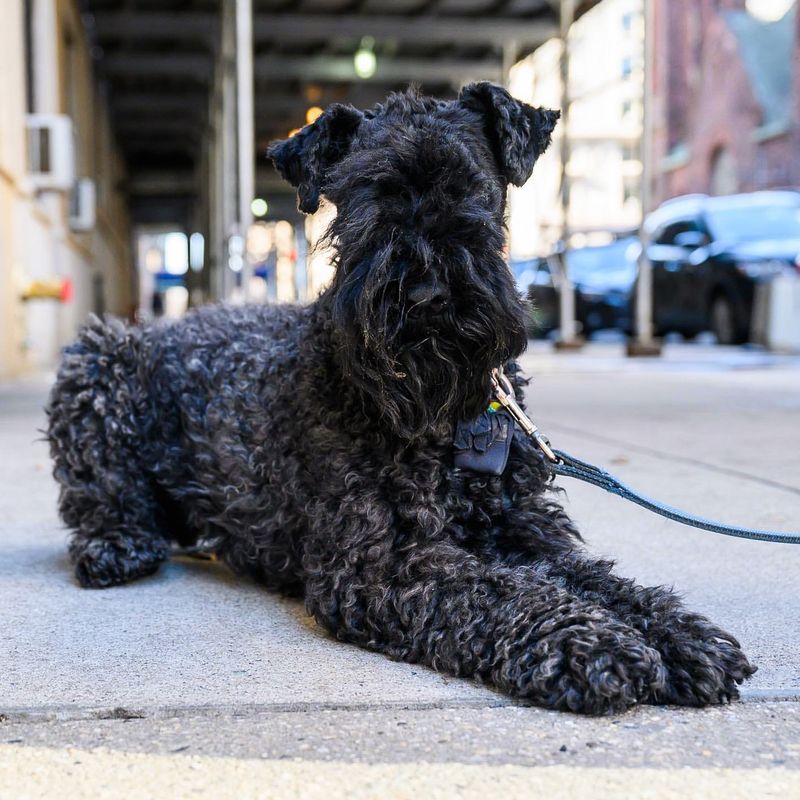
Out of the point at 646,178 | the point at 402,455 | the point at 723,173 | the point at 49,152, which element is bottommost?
the point at 402,455

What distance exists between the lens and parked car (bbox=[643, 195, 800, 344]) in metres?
16.1

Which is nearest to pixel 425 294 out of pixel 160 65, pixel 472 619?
pixel 472 619

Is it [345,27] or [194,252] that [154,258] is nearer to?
[194,252]

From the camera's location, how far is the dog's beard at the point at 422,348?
8.25ft

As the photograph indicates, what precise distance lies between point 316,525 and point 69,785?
1.11 meters

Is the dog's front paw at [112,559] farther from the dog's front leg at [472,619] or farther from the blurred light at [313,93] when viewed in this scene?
the blurred light at [313,93]

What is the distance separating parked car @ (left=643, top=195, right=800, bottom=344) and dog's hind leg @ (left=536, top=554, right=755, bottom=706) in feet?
45.6

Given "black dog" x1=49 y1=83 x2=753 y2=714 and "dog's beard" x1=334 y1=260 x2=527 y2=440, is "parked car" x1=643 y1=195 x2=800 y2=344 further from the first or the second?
"dog's beard" x1=334 y1=260 x2=527 y2=440

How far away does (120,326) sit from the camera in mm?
3852

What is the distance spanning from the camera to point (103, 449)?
12.1ft

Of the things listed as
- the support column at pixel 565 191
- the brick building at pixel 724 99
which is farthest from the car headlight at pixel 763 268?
the brick building at pixel 724 99

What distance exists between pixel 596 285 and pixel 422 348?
17.8 meters

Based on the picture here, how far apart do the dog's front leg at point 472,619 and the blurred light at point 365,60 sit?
17873mm

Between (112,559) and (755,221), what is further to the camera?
(755,221)
